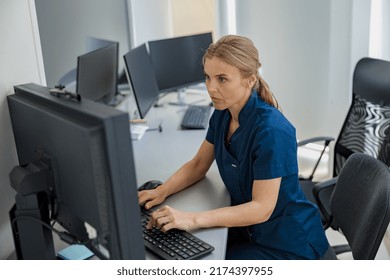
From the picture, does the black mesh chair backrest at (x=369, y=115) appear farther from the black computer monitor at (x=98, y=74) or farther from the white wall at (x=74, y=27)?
the white wall at (x=74, y=27)

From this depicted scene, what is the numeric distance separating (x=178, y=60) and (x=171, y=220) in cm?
157

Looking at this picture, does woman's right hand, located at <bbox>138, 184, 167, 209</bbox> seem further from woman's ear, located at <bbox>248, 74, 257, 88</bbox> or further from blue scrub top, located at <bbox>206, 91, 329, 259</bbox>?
woman's ear, located at <bbox>248, 74, 257, 88</bbox>

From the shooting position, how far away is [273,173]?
4.37 feet

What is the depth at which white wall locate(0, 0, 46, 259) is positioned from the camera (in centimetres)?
124

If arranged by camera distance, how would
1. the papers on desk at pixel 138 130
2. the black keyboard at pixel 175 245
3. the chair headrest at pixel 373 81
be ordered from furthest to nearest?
the papers on desk at pixel 138 130 → the chair headrest at pixel 373 81 → the black keyboard at pixel 175 245

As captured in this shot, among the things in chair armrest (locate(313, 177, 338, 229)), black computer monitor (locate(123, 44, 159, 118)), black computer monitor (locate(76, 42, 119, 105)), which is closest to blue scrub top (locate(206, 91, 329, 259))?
chair armrest (locate(313, 177, 338, 229))

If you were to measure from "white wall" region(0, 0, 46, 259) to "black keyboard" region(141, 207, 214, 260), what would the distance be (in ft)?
1.25

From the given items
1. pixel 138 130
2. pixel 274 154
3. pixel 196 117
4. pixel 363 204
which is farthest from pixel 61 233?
pixel 196 117

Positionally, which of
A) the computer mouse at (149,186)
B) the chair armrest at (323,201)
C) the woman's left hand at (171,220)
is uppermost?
the woman's left hand at (171,220)

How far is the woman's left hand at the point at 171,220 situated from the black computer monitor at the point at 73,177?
30cm

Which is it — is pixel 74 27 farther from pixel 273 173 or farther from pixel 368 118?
pixel 273 173

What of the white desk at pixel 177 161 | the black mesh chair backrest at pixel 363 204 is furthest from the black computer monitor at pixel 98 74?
the black mesh chair backrest at pixel 363 204

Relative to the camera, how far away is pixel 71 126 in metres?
0.82

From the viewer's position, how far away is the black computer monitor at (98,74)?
2127 millimetres
